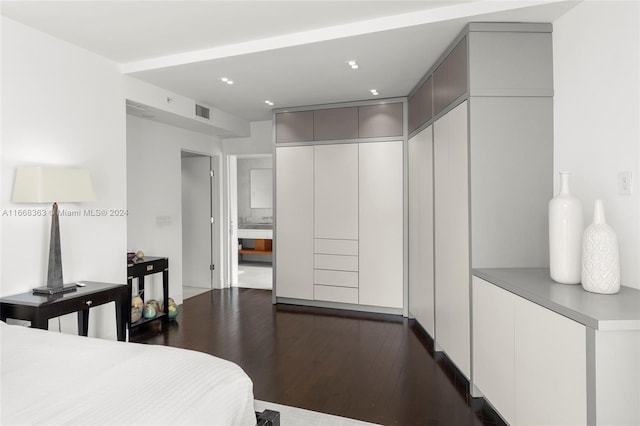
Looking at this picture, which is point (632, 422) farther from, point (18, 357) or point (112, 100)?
point (112, 100)

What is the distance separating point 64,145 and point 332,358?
2892 mm

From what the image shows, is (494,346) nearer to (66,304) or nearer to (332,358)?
(332,358)

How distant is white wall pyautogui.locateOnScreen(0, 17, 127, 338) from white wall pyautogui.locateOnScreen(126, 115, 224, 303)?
2.97 feet

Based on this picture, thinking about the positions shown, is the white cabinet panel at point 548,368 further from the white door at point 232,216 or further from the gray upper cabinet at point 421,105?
the white door at point 232,216

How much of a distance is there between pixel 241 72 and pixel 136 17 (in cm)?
108

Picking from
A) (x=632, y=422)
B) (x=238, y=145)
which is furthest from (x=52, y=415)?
(x=238, y=145)

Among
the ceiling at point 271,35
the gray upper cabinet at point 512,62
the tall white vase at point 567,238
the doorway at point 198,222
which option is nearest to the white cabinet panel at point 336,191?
the ceiling at point 271,35

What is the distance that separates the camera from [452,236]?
114 inches

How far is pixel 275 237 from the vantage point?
5043 millimetres

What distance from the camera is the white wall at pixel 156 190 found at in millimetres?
4484

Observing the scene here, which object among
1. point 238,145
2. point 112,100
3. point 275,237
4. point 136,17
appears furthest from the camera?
point 238,145

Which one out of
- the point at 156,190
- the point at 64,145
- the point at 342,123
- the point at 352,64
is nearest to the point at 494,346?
the point at 352,64

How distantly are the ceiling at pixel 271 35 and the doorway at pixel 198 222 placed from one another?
2111 millimetres

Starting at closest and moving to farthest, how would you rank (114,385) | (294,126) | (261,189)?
(114,385), (294,126), (261,189)
